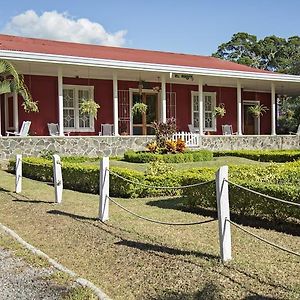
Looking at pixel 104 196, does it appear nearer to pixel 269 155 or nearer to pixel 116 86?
pixel 269 155

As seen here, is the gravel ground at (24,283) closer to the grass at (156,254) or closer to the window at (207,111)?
the grass at (156,254)

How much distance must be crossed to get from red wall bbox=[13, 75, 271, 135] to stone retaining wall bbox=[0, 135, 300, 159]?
2.59 m

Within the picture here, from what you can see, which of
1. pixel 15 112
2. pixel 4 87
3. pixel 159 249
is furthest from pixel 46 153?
pixel 159 249

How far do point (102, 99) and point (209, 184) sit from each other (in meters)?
14.3

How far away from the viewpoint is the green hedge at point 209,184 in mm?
6854

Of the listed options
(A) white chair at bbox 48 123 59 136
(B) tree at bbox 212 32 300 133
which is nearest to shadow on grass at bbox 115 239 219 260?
(A) white chair at bbox 48 123 59 136

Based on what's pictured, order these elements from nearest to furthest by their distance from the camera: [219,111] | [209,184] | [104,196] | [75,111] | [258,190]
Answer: [258,190] → [104,196] → [209,184] → [75,111] → [219,111]

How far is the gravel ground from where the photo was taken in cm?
442

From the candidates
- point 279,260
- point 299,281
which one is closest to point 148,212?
point 279,260

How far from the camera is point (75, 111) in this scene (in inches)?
818

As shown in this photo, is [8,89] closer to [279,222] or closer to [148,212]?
[148,212]

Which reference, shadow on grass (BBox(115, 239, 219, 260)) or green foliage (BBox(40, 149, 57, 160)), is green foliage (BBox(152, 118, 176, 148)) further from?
shadow on grass (BBox(115, 239, 219, 260))

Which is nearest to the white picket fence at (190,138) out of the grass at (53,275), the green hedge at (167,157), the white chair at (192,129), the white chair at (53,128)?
the white chair at (192,129)

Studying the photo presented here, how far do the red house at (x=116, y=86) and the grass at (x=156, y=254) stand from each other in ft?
33.7
